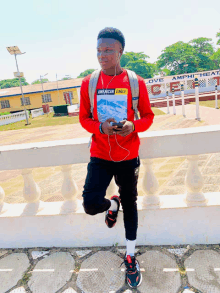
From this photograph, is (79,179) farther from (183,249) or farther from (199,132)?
(199,132)

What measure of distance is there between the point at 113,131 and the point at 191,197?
2.92 ft

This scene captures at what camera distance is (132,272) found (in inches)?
57.5

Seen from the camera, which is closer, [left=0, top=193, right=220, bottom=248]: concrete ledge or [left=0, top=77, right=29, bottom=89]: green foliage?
[left=0, top=193, right=220, bottom=248]: concrete ledge

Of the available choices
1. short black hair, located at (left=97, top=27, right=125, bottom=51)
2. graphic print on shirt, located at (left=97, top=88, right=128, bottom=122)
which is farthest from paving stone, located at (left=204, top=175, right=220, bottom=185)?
short black hair, located at (left=97, top=27, right=125, bottom=51)

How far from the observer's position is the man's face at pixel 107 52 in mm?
1416

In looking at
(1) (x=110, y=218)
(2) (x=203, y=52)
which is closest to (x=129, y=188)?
(1) (x=110, y=218)

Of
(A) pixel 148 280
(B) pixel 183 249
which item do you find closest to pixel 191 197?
(B) pixel 183 249

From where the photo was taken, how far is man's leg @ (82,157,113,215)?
1452 mm

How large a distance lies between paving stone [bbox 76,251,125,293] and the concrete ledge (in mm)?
175

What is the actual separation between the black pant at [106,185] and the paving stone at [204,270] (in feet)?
1.47

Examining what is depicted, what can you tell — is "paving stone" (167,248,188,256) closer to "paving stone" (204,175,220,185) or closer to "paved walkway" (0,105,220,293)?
"paved walkway" (0,105,220,293)

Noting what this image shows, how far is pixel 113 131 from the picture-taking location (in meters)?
1.31

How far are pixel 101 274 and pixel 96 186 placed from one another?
635mm

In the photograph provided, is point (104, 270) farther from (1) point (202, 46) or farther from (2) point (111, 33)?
(1) point (202, 46)
